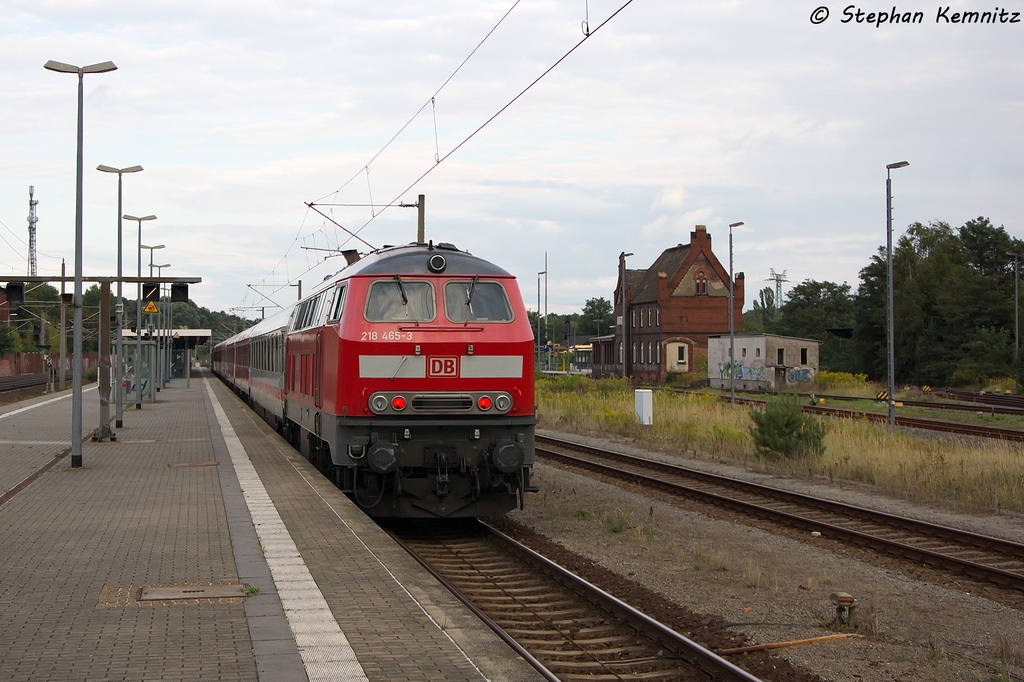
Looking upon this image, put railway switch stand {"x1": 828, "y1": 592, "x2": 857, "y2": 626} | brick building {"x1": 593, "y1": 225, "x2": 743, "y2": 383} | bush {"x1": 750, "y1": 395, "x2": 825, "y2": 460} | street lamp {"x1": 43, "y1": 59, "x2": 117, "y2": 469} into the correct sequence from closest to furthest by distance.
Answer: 1. railway switch stand {"x1": 828, "y1": 592, "x2": 857, "y2": 626}
2. street lamp {"x1": 43, "y1": 59, "x2": 117, "y2": 469}
3. bush {"x1": 750, "y1": 395, "x2": 825, "y2": 460}
4. brick building {"x1": 593, "y1": 225, "x2": 743, "y2": 383}

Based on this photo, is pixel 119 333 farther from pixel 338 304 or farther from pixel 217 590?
pixel 217 590

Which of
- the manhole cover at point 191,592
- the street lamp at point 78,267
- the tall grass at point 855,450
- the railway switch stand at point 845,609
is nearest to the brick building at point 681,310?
the tall grass at point 855,450

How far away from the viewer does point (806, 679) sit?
6047 mm

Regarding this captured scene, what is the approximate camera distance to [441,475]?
10352mm

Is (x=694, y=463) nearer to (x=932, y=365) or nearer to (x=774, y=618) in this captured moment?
(x=774, y=618)

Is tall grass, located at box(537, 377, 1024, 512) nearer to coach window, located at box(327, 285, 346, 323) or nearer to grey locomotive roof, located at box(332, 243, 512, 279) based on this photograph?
grey locomotive roof, located at box(332, 243, 512, 279)

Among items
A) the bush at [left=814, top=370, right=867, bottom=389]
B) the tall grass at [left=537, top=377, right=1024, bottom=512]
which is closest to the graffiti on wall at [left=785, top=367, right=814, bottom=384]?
the bush at [left=814, top=370, right=867, bottom=389]

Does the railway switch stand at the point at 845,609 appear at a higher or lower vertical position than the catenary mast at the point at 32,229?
lower

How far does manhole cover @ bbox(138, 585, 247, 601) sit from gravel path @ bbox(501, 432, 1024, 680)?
11.8 ft

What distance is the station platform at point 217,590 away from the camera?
5.33 m

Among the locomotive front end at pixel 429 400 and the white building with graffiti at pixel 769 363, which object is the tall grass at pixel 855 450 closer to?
the locomotive front end at pixel 429 400

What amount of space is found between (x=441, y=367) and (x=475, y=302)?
976 mm

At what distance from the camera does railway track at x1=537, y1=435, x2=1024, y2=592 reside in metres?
9.48

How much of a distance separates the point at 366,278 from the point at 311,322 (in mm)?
3106
